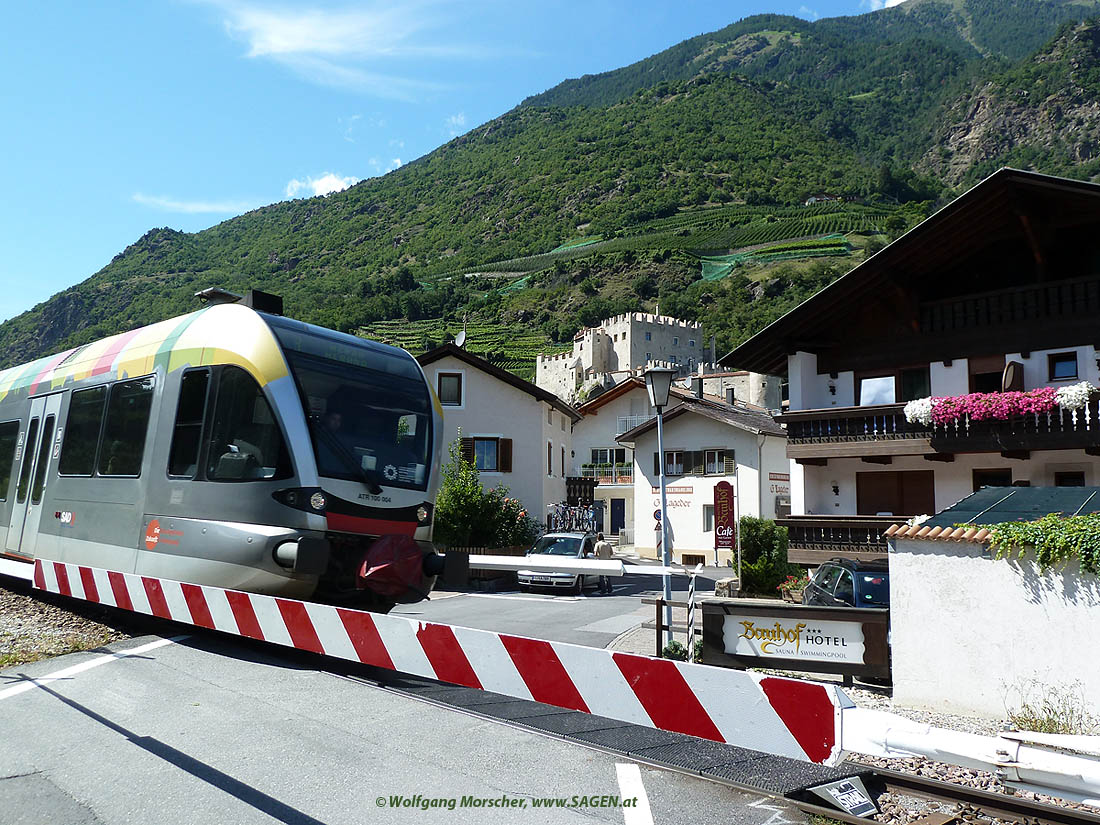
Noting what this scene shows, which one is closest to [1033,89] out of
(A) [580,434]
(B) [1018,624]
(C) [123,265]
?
(A) [580,434]

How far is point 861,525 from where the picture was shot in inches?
904

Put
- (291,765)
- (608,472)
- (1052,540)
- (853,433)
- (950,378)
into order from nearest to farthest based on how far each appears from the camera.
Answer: (291,765), (1052,540), (950,378), (853,433), (608,472)

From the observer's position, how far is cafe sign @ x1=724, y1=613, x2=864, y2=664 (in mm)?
11062

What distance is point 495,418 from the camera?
35.4 meters

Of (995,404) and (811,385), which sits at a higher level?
(811,385)

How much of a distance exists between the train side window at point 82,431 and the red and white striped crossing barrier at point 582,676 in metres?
4.20

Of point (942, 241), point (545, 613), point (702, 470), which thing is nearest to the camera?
point (545, 613)

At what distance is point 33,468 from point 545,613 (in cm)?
1011

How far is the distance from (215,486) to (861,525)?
58.5 feet

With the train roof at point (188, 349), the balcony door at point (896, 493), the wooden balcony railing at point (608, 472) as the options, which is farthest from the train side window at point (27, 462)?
the wooden balcony railing at point (608, 472)

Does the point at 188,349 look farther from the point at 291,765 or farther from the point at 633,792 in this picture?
the point at 633,792

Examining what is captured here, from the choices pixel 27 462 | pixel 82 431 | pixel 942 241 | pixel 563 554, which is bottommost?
pixel 563 554

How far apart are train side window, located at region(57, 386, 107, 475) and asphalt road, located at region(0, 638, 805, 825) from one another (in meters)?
3.96

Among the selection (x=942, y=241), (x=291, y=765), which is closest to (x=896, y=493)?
(x=942, y=241)
